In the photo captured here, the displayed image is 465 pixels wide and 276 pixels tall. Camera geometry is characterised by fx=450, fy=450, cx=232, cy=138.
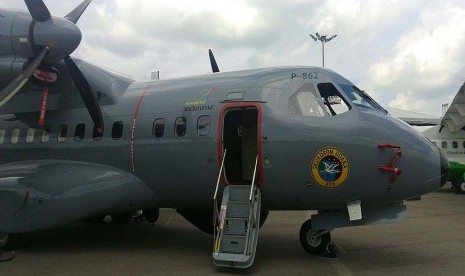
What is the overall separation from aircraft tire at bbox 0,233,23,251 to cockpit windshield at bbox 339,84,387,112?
7.46 m

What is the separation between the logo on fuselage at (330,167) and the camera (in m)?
7.84

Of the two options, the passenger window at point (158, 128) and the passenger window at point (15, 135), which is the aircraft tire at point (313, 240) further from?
the passenger window at point (15, 135)

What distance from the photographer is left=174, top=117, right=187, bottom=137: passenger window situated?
9.07 metres

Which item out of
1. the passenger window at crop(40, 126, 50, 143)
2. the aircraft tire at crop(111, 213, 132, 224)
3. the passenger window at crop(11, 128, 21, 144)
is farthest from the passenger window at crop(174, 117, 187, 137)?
the aircraft tire at crop(111, 213, 132, 224)

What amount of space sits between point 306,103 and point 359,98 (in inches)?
40.6

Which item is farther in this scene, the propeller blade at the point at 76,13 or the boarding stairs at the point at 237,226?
the propeller blade at the point at 76,13

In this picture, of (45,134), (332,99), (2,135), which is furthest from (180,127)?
(2,135)

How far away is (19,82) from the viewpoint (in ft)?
29.0

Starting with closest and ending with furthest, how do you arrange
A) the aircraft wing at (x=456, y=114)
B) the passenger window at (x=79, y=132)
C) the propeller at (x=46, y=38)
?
1. the propeller at (x=46, y=38)
2. the passenger window at (x=79, y=132)
3. the aircraft wing at (x=456, y=114)

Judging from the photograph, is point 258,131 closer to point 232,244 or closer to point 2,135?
point 232,244

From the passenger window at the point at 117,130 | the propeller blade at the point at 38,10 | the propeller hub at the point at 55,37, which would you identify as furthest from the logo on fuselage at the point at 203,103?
the propeller blade at the point at 38,10

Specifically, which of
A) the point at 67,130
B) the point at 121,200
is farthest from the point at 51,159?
the point at 121,200

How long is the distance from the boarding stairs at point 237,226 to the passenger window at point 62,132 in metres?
4.16

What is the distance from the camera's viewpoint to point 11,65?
363 inches
